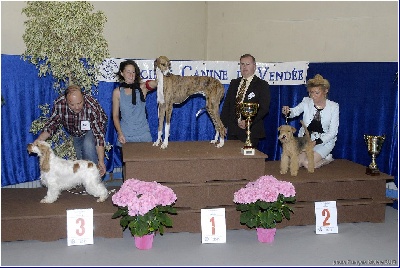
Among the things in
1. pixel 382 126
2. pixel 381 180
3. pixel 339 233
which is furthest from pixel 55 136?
pixel 382 126

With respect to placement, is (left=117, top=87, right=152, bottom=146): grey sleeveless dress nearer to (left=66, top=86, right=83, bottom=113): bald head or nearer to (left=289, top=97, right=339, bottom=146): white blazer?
(left=66, top=86, right=83, bottom=113): bald head

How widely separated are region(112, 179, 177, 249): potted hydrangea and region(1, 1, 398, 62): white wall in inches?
102

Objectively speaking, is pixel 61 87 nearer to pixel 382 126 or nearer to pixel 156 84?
pixel 156 84

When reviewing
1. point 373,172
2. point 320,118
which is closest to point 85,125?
point 320,118

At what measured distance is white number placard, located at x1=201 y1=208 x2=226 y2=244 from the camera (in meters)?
3.78

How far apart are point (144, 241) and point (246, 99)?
6.24ft

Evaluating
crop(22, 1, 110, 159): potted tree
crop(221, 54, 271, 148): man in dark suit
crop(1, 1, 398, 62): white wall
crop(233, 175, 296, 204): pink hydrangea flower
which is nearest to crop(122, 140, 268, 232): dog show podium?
crop(233, 175, 296, 204): pink hydrangea flower

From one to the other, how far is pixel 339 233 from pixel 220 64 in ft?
8.66

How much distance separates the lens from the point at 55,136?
191 inches

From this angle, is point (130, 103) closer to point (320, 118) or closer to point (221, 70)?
point (221, 70)

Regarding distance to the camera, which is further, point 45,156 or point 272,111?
point 272,111

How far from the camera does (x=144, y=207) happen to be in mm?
3518

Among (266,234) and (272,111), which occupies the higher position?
(272,111)

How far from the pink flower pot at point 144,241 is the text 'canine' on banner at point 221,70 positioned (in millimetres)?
2385
